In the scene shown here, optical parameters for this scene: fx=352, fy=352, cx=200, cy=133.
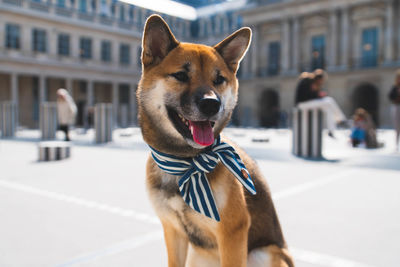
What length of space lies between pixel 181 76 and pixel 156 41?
0.73 ft

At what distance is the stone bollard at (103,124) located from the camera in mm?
13500

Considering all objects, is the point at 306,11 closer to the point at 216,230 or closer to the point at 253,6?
the point at 253,6

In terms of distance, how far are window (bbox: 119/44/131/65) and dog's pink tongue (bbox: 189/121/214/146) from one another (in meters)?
44.4

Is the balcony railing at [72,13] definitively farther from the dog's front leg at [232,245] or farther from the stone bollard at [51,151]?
the dog's front leg at [232,245]

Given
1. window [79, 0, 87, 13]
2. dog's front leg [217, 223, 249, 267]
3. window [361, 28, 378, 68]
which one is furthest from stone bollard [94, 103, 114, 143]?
window [79, 0, 87, 13]

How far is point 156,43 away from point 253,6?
135 ft

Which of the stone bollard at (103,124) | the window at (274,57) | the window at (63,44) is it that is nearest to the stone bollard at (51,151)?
the stone bollard at (103,124)

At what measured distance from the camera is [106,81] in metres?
42.5

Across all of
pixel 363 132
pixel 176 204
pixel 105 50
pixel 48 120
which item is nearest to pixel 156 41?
pixel 176 204

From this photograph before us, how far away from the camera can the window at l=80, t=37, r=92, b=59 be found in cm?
4012

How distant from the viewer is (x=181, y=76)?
1.77 metres

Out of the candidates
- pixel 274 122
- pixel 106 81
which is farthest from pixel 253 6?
pixel 106 81

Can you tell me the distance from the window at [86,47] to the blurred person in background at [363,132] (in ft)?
116

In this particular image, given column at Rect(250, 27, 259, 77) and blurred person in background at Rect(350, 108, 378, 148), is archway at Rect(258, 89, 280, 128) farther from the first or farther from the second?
blurred person in background at Rect(350, 108, 378, 148)
